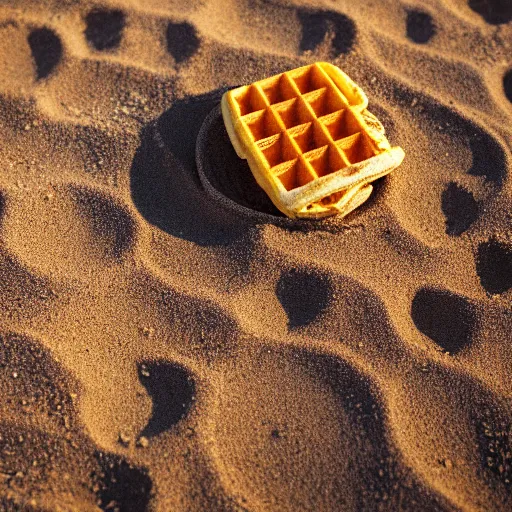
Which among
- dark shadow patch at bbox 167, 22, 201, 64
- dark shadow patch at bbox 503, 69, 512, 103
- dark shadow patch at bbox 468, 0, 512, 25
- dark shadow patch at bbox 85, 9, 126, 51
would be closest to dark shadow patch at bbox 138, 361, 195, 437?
dark shadow patch at bbox 167, 22, 201, 64

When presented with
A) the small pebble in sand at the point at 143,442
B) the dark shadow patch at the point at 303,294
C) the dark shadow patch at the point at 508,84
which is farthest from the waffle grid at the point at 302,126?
the small pebble in sand at the point at 143,442

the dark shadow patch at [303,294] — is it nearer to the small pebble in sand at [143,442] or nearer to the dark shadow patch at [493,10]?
the small pebble in sand at [143,442]

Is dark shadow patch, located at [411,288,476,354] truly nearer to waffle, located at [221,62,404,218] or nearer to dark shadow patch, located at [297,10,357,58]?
waffle, located at [221,62,404,218]

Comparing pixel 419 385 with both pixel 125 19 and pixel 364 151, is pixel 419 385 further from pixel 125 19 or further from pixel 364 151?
pixel 125 19

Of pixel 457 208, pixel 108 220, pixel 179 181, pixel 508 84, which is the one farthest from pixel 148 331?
pixel 508 84

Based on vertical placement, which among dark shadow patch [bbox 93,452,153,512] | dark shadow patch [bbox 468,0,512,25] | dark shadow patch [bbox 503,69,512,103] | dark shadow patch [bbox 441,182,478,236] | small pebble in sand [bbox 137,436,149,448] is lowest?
dark shadow patch [bbox 93,452,153,512]

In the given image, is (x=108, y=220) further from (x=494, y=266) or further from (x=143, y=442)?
(x=494, y=266)

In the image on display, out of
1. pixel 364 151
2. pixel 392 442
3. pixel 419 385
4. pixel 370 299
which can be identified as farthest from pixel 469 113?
pixel 392 442
